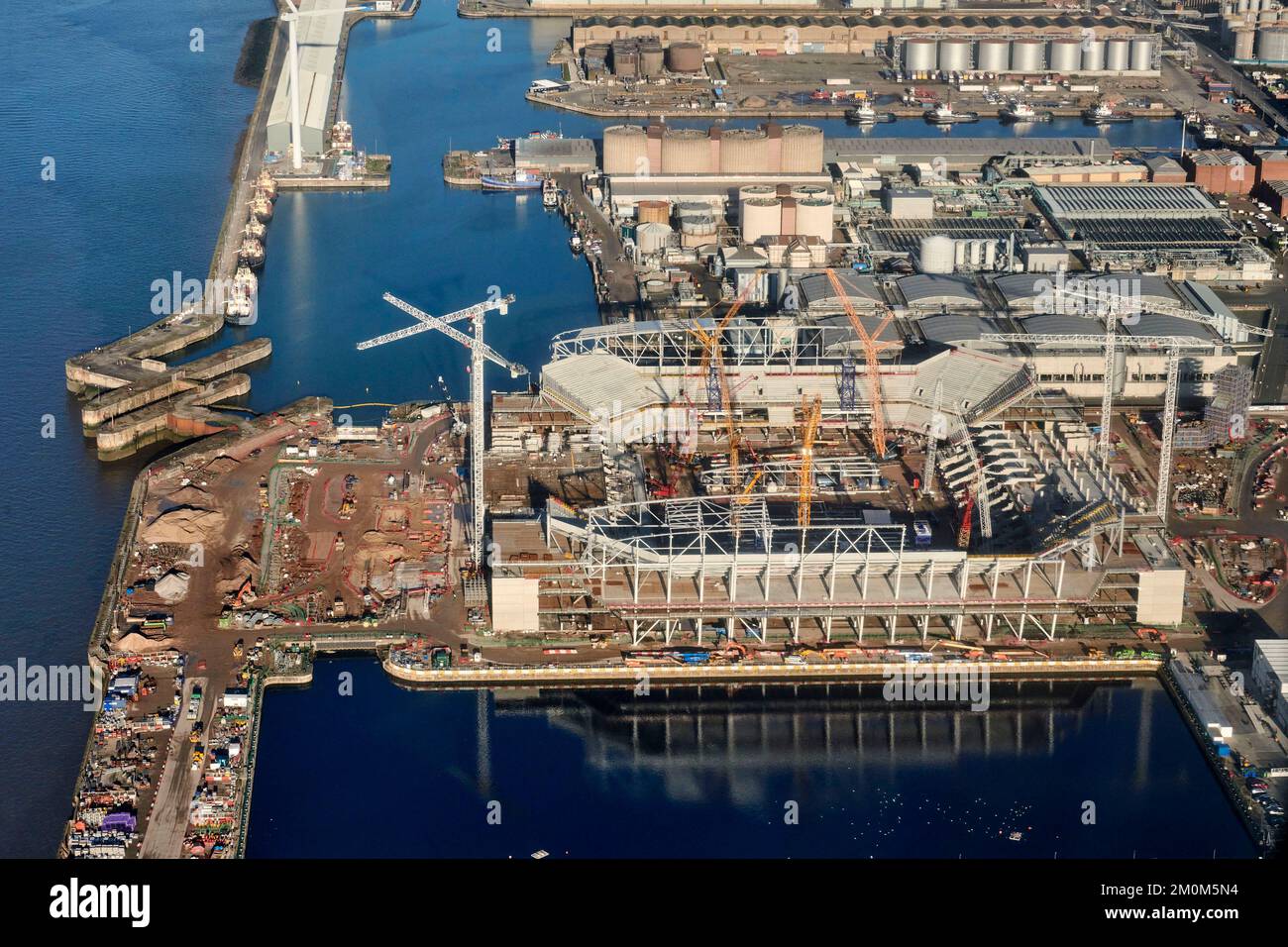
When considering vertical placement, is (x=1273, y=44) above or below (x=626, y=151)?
above

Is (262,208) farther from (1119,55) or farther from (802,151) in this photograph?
(1119,55)

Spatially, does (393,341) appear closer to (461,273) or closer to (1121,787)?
(461,273)

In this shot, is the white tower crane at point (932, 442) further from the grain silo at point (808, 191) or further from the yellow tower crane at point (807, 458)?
the grain silo at point (808, 191)

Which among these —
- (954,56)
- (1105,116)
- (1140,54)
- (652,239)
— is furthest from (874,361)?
(1140,54)

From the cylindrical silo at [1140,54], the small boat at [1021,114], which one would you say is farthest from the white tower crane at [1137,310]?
the cylindrical silo at [1140,54]

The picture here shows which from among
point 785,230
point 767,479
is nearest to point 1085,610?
point 767,479

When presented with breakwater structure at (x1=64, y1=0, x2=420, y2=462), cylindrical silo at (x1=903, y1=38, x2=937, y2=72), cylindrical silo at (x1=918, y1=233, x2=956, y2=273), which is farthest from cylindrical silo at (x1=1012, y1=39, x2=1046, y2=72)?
breakwater structure at (x1=64, y1=0, x2=420, y2=462)
